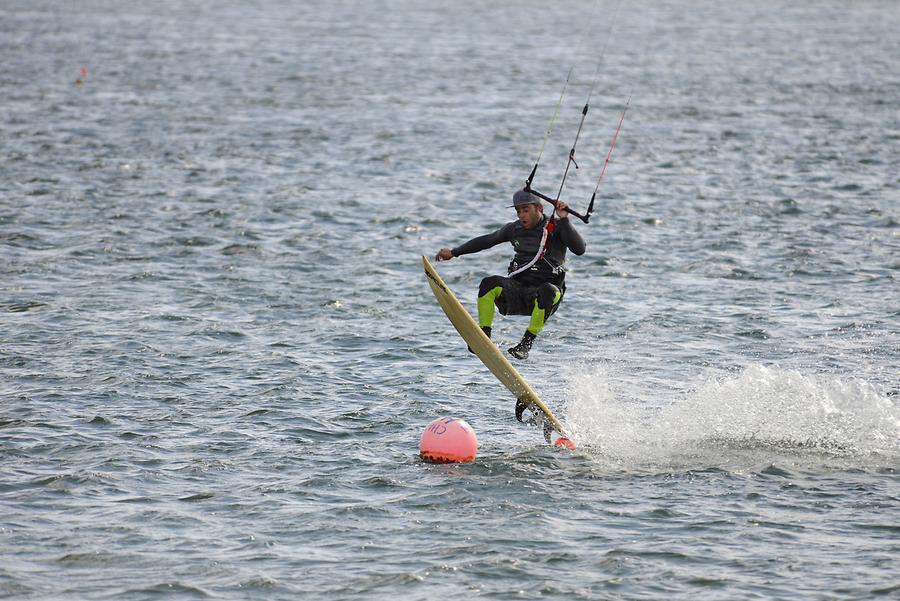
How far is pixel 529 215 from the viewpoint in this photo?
16.5m

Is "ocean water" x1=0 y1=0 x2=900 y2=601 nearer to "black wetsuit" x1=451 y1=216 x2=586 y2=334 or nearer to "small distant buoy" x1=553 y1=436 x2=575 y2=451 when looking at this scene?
"small distant buoy" x1=553 y1=436 x2=575 y2=451

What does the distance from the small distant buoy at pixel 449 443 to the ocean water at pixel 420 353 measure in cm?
36

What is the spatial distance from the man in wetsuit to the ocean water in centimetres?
189

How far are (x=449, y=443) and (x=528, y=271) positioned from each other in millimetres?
2373

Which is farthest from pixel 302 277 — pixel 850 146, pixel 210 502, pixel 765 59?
pixel 765 59

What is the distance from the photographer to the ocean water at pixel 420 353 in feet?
46.2

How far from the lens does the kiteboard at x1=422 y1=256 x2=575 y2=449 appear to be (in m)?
16.7

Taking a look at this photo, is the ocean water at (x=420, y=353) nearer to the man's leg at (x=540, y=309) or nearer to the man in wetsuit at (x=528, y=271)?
the man's leg at (x=540, y=309)

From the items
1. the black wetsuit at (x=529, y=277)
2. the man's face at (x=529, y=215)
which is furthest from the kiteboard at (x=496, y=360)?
the man's face at (x=529, y=215)

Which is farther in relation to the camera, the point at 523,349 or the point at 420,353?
the point at 420,353

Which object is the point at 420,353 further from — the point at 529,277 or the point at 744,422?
the point at 744,422

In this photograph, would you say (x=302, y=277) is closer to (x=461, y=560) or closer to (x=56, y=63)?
(x=461, y=560)

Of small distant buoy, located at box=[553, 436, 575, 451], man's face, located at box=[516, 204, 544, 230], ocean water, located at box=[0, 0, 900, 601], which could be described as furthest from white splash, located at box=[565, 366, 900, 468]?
man's face, located at box=[516, 204, 544, 230]

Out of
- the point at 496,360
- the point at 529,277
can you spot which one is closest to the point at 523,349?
the point at 496,360
